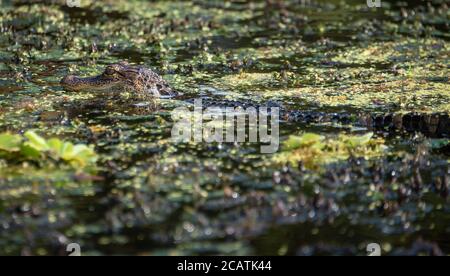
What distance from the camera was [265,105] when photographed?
8.39 meters

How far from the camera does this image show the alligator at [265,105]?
7652 mm

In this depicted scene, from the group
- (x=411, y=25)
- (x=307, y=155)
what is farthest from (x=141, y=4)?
(x=307, y=155)

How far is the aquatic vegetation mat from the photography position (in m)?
5.24

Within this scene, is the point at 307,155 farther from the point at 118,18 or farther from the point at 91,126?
the point at 118,18

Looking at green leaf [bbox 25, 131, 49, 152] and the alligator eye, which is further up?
green leaf [bbox 25, 131, 49, 152]

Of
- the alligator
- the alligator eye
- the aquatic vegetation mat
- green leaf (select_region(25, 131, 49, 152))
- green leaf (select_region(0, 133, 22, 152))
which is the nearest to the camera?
the aquatic vegetation mat

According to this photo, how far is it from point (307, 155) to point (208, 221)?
61.3 inches

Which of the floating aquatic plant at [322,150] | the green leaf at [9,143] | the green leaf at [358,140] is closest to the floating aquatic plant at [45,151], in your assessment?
the green leaf at [9,143]

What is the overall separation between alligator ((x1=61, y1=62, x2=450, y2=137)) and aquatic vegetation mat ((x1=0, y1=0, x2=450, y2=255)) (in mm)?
32

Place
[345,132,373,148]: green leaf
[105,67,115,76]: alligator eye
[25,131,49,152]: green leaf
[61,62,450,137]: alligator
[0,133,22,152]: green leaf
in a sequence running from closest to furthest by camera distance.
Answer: [25,131,49,152]: green leaf → [0,133,22,152]: green leaf → [345,132,373,148]: green leaf → [61,62,450,137]: alligator → [105,67,115,76]: alligator eye

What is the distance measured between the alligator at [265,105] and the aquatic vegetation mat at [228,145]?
1.3 inches

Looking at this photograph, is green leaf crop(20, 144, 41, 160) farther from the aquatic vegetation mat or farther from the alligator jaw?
the alligator jaw

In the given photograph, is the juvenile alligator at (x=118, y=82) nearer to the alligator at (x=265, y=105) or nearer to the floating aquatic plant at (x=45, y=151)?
the alligator at (x=265, y=105)

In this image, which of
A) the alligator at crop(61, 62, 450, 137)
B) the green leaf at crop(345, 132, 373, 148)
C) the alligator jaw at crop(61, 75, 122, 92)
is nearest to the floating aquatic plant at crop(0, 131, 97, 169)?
the green leaf at crop(345, 132, 373, 148)
